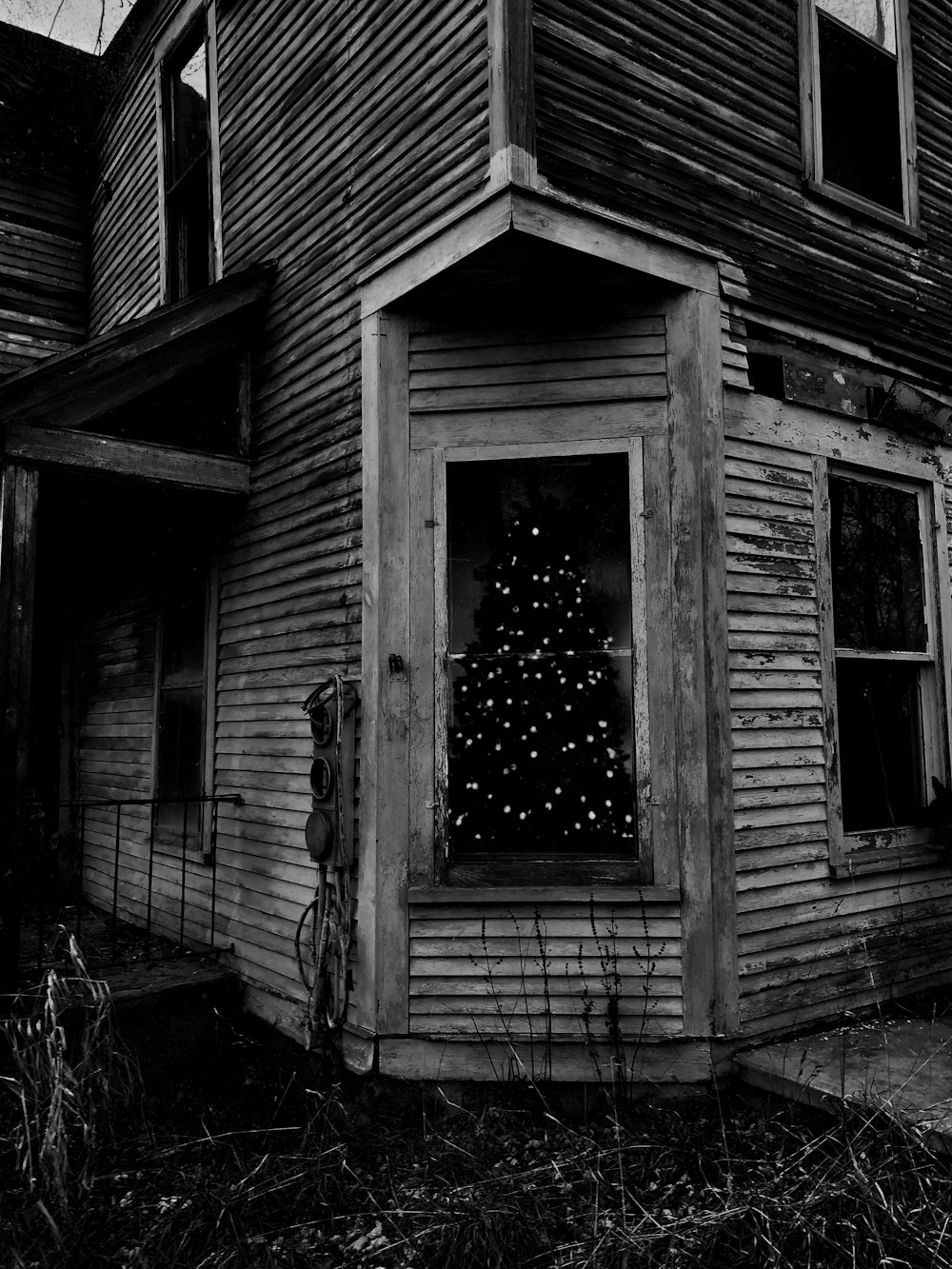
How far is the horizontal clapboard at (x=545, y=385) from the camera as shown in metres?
4.75

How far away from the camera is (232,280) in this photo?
5.82 meters

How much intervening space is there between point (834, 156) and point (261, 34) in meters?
3.87

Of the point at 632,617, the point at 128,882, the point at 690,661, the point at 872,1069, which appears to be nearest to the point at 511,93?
the point at 632,617

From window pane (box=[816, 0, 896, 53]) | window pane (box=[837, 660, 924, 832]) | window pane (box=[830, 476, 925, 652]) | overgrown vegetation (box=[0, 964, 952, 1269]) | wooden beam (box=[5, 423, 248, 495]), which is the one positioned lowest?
overgrown vegetation (box=[0, 964, 952, 1269])

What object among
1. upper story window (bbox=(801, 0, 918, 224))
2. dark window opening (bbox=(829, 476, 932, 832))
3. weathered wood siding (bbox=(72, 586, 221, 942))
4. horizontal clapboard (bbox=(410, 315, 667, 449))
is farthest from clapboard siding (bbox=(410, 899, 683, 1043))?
upper story window (bbox=(801, 0, 918, 224))

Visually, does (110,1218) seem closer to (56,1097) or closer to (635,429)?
(56,1097)

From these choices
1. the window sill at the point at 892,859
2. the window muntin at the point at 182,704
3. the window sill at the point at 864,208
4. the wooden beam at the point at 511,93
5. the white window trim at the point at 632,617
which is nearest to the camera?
the wooden beam at the point at 511,93

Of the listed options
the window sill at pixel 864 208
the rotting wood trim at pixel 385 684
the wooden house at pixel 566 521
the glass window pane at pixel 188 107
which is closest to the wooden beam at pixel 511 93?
the wooden house at pixel 566 521

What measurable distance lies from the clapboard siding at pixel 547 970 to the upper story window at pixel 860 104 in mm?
4312

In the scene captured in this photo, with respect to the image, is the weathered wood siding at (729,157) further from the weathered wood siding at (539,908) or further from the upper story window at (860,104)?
the weathered wood siding at (539,908)

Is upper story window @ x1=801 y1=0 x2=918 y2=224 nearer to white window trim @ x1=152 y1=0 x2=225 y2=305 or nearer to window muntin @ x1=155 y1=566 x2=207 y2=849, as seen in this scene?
white window trim @ x1=152 y1=0 x2=225 y2=305

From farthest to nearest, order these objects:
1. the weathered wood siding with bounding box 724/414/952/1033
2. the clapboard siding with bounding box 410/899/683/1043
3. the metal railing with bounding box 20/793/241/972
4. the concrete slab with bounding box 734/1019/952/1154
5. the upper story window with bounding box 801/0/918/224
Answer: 1. the metal railing with bounding box 20/793/241/972
2. the upper story window with bounding box 801/0/918/224
3. the weathered wood siding with bounding box 724/414/952/1033
4. the clapboard siding with bounding box 410/899/683/1043
5. the concrete slab with bounding box 734/1019/952/1154

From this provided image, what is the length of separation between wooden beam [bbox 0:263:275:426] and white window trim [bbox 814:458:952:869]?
3.60 m

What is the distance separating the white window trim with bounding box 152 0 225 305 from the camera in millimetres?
6961
